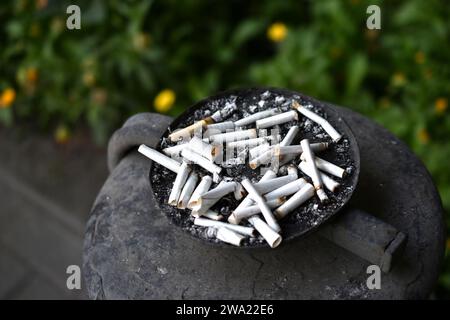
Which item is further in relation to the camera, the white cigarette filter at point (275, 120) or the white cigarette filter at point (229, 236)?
the white cigarette filter at point (275, 120)

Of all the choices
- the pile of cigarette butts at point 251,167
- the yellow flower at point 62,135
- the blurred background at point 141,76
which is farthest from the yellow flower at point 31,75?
the pile of cigarette butts at point 251,167

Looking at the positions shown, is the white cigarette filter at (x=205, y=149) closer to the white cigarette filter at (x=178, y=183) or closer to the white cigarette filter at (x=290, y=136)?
the white cigarette filter at (x=178, y=183)

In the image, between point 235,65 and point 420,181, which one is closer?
point 420,181

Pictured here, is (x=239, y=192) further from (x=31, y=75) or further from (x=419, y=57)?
(x=31, y=75)

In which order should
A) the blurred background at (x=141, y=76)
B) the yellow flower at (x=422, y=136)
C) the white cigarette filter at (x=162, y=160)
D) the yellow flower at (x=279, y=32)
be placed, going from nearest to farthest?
the white cigarette filter at (x=162, y=160)
the yellow flower at (x=422, y=136)
the blurred background at (x=141, y=76)
the yellow flower at (x=279, y=32)

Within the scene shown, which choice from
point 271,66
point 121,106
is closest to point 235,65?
point 271,66

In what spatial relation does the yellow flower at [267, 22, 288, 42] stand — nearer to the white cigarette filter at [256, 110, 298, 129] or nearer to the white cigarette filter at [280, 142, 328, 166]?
the white cigarette filter at [256, 110, 298, 129]
